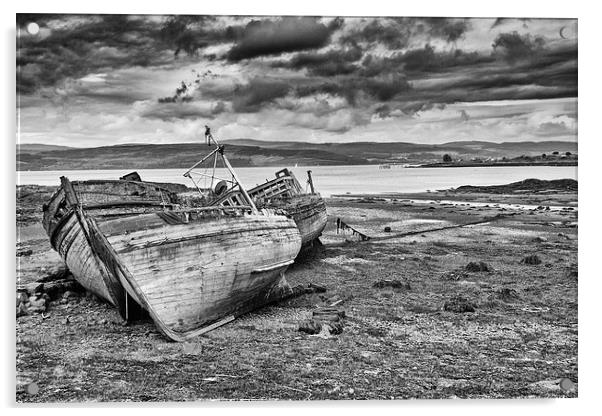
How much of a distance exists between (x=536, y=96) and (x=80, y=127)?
24.9 feet

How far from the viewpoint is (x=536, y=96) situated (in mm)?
8867

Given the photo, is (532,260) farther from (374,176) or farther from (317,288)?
(317,288)

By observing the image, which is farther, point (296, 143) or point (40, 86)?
point (296, 143)

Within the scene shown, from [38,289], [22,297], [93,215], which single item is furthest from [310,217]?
[22,297]

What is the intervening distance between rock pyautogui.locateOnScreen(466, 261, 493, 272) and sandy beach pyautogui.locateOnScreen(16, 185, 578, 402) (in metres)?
0.02

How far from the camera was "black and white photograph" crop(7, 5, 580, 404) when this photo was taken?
7.75 meters

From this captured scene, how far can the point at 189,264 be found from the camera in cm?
770

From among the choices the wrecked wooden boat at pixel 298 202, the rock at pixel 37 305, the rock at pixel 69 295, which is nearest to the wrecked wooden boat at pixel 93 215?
the rock at pixel 69 295

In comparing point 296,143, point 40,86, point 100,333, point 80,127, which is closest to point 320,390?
point 100,333

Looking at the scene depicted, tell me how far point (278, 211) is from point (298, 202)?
66.5 inches

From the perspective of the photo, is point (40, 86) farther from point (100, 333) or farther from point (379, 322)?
point (379, 322)

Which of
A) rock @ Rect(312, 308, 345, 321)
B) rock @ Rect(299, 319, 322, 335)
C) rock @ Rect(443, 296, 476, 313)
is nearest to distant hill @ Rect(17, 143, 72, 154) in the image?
rock @ Rect(299, 319, 322, 335)

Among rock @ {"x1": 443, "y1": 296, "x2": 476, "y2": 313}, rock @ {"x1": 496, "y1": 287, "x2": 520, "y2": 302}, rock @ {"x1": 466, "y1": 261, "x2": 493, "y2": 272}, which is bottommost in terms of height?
rock @ {"x1": 443, "y1": 296, "x2": 476, "y2": 313}

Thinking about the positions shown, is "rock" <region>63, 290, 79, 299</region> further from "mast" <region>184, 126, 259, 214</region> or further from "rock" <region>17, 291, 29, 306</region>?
"mast" <region>184, 126, 259, 214</region>
